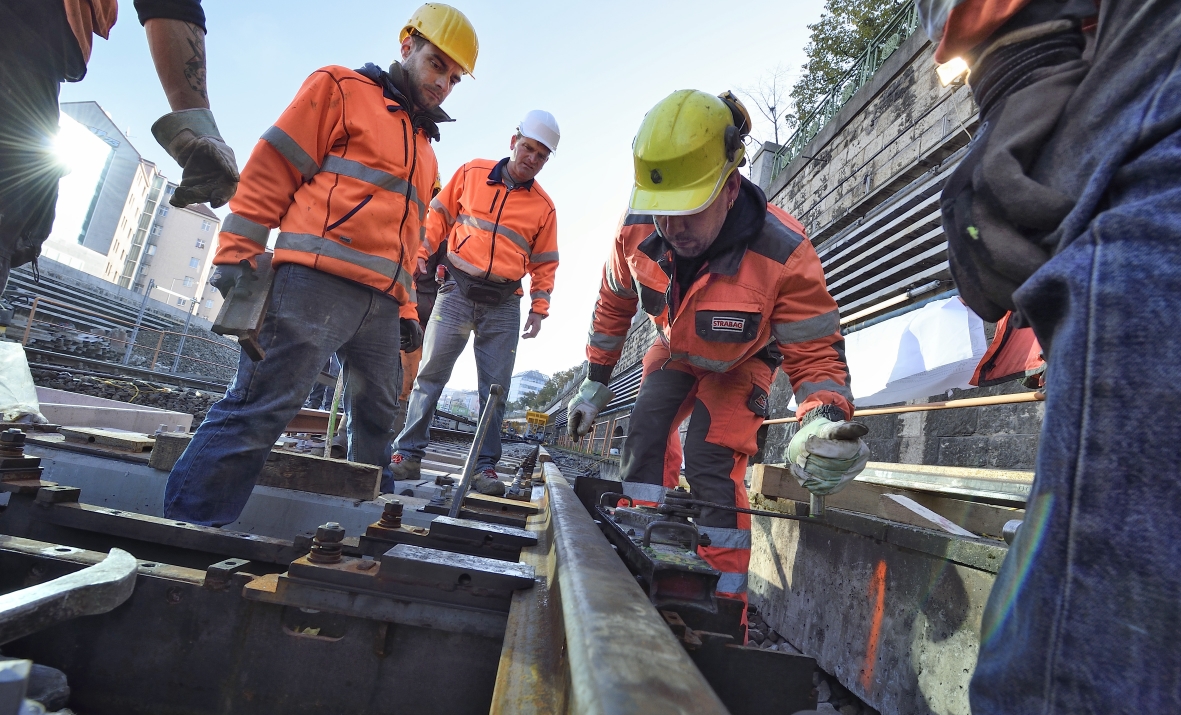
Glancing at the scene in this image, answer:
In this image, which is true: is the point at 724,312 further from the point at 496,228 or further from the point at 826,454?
the point at 496,228

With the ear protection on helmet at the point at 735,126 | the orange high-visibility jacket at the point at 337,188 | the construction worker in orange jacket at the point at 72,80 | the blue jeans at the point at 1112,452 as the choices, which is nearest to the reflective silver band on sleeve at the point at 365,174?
→ the orange high-visibility jacket at the point at 337,188

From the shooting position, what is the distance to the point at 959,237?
1.06m

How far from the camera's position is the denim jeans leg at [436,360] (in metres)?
4.06

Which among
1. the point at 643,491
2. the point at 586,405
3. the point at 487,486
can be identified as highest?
the point at 586,405

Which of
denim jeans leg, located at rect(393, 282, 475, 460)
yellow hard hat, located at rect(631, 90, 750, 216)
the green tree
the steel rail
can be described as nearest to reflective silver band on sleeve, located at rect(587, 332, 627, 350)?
yellow hard hat, located at rect(631, 90, 750, 216)

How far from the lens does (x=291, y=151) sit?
8.14 ft

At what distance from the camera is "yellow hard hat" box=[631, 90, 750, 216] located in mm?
2373

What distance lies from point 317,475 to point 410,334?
977 millimetres

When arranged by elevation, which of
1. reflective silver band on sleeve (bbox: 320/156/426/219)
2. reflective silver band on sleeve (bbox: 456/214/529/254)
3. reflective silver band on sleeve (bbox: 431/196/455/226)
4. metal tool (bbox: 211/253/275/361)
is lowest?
metal tool (bbox: 211/253/275/361)

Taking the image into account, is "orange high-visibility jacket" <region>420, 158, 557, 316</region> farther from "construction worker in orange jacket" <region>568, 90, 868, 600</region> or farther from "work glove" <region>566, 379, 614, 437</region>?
"construction worker in orange jacket" <region>568, 90, 868, 600</region>

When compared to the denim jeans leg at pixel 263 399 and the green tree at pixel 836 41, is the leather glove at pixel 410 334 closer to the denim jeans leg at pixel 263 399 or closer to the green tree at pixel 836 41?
the denim jeans leg at pixel 263 399

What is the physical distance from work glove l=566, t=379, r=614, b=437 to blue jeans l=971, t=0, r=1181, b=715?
2.70 metres

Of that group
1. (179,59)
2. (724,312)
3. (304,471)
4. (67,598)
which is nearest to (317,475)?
(304,471)

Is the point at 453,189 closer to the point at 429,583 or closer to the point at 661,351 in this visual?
the point at 661,351
